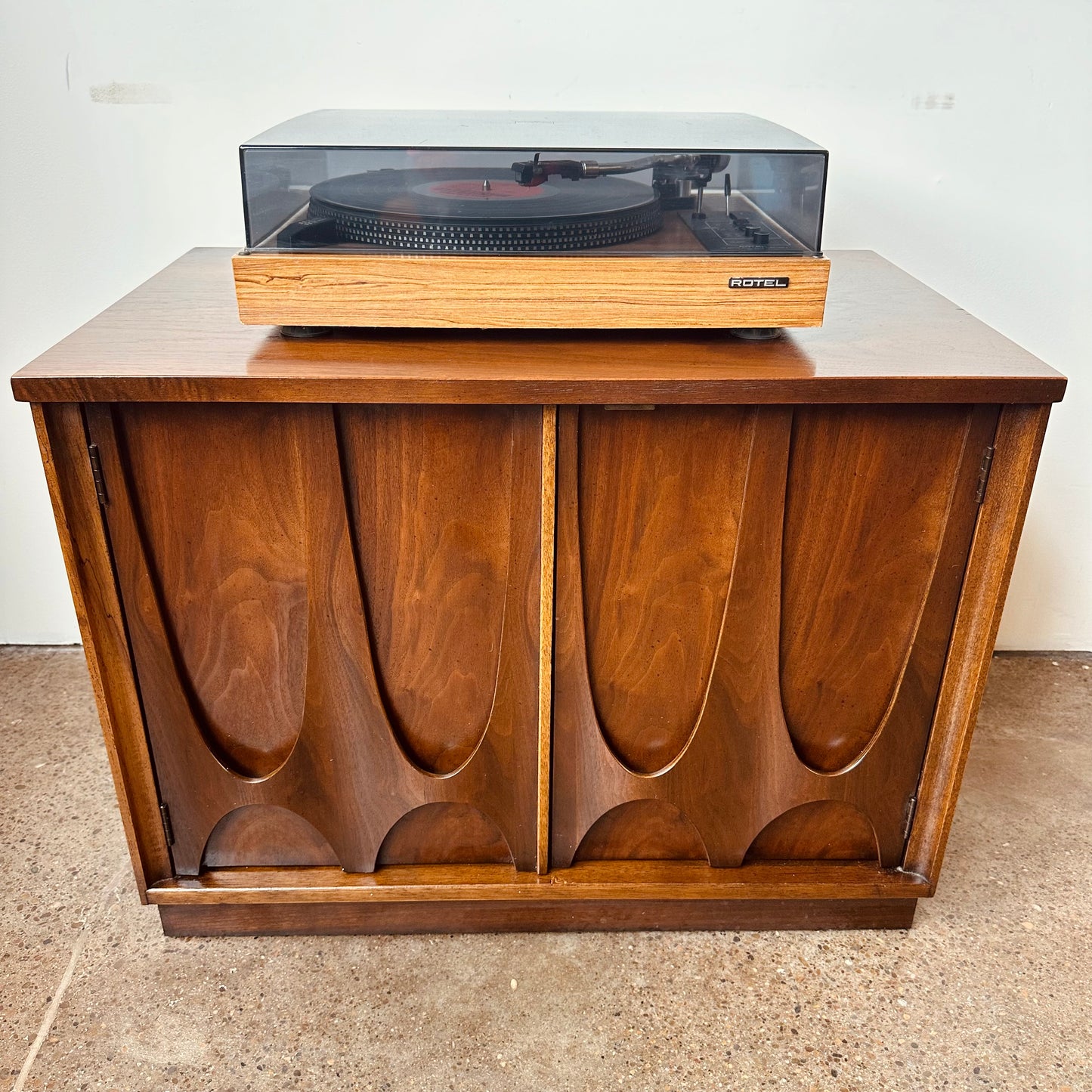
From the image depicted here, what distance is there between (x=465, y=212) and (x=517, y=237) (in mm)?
60

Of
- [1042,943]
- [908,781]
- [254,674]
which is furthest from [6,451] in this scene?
[1042,943]

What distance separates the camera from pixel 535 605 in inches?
45.1

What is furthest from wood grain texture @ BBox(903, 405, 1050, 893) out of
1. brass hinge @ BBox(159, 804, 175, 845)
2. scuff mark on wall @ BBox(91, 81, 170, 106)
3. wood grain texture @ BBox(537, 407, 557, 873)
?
scuff mark on wall @ BBox(91, 81, 170, 106)

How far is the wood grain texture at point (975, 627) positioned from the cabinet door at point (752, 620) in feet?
0.05

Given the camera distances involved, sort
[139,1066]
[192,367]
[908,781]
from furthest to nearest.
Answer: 1. [908,781]
2. [139,1066]
3. [192,367]

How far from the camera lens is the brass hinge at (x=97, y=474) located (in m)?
1.04

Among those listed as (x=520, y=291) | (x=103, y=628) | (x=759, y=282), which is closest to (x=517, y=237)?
(x=520, y=291)

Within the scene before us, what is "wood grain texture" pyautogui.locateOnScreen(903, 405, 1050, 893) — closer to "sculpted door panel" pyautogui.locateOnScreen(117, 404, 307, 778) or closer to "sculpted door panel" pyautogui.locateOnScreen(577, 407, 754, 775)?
"sculpted door panel" pyautogui.locateOnScreen(577, 407, 754, 775)

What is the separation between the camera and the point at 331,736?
1.20 meters

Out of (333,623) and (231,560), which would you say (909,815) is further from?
(231,560)

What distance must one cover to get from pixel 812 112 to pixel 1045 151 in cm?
37

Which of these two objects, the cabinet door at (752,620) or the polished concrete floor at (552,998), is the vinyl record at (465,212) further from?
the polished concrete floor at (552,998)

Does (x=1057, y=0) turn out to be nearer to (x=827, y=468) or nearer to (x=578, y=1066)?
(x=827, y=468)

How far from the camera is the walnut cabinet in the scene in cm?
105
